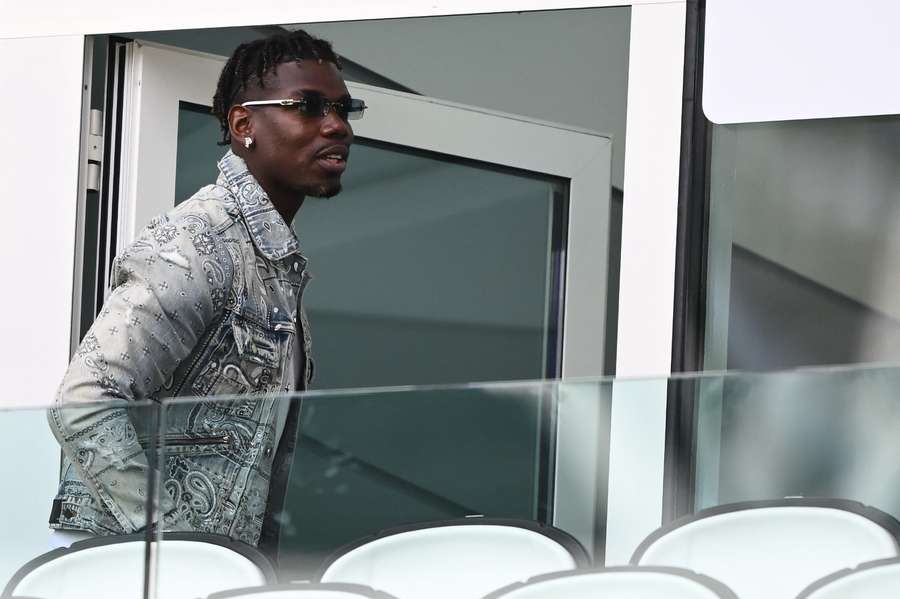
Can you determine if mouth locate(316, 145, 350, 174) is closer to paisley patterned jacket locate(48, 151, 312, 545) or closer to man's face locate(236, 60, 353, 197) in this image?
man's face locate(236, 60, 353, 197)

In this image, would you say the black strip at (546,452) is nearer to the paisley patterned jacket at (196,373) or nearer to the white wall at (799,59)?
the paisley patterned jacket at (196,373)

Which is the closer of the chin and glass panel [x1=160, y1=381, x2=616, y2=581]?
glass panel [x1=160, y1=381, x2=616, y2=581]

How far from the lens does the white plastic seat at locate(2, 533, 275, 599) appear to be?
150 centimetres

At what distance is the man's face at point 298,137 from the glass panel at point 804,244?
0.69 m

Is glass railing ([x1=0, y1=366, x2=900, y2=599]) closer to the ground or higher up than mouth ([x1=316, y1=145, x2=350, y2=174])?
closer to the ground

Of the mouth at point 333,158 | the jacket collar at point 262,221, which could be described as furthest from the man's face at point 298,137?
the jacket collar at point 262,221

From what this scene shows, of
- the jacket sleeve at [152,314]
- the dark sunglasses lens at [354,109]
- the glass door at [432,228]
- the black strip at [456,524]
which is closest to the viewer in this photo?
the black strip at [456,524]

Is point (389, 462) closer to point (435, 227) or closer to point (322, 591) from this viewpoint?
point (322, 591)

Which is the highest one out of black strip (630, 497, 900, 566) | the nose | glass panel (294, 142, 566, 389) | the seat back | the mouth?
the nose

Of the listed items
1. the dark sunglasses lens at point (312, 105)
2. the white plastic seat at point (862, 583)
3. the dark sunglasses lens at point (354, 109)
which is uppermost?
the dark sunglasses lens at point (354, 109)

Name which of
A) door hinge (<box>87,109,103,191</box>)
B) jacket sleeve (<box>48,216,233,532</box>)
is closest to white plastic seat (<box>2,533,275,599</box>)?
jacket sleeve (<box>48,216,233,532</box>)

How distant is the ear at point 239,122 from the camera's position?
2849mm

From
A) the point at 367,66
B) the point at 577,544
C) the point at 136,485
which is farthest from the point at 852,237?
the point at 136,485

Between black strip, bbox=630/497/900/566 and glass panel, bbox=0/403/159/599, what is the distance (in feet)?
1.54
